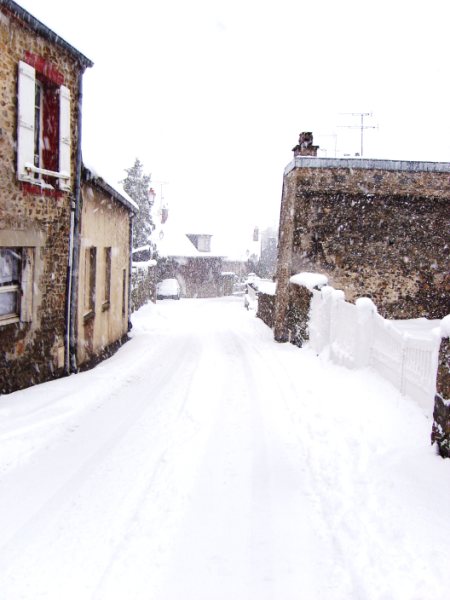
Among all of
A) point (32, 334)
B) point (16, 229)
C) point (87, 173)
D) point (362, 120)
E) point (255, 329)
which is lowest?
point (255, 329)

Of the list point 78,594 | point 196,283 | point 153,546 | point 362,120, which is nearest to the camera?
point 78,594

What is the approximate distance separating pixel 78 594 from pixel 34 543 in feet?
2.44

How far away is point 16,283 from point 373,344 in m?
5.94

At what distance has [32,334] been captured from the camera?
27.6 ft

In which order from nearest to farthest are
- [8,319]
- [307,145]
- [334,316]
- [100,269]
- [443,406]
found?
[443,406] < [8,319] < [334,316] < [100,269] < [307,145]

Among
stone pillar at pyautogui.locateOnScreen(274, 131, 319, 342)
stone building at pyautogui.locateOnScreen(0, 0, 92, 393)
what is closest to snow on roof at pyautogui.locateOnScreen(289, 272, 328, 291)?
stone pillar at pyautogui.locateOnScreen(274, 131, 319, 342)

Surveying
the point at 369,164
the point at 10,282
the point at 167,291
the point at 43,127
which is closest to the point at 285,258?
the point at 369,164

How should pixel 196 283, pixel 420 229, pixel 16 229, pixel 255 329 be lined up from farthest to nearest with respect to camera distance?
pixel 196 283
pixel 255 329
pixel 420 229
pixel 16 229

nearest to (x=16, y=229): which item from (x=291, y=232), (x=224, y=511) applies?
(x=224, y=511)

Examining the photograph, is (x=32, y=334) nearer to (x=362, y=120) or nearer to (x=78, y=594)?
(x=78, y=594)

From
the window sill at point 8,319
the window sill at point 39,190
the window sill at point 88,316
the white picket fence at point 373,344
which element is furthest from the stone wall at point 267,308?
the window sill at point 8,319

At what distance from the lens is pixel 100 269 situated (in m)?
12.5

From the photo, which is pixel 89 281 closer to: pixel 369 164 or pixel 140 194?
pixel 369 164

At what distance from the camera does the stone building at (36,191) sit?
24.9ft
